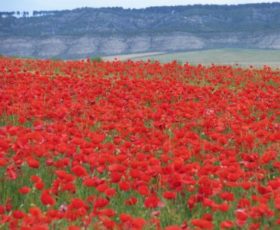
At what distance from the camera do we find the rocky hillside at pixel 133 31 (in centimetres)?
5894

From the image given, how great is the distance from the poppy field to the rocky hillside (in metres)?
46.8

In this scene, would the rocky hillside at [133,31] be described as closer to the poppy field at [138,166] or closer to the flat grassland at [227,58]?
the flat grassland at [227,58]

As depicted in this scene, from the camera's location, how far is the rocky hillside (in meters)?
58.9

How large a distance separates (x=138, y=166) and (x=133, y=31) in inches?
2331

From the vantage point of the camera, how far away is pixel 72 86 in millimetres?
11352

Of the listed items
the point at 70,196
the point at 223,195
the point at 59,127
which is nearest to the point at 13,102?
the point at 59,127

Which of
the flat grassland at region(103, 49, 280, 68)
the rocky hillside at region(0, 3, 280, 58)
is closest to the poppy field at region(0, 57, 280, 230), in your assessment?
the flat grassland at region(103, 49, 280, 68)

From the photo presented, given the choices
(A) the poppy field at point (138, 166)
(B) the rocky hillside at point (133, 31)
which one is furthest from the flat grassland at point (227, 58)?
(A) the poppy field at point (138, 166)

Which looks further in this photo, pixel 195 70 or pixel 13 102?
pixel 195 70

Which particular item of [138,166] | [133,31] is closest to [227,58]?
[133,31]

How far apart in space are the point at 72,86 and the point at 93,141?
564 cm

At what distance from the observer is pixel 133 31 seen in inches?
2502

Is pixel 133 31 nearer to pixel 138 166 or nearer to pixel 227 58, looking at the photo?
pixel 227 58

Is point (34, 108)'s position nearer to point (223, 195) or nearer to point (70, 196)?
point (70, 196)
